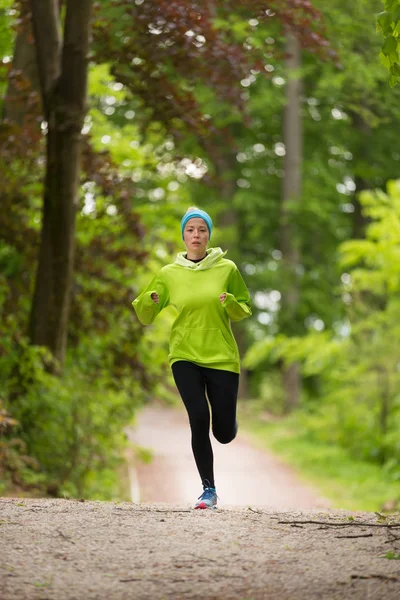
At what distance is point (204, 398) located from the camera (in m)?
6.47

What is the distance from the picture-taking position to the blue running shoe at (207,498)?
6.55m

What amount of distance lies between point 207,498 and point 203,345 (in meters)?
1.03

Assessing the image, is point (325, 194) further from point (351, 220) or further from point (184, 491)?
point (184, 491)

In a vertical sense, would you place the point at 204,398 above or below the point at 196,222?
below

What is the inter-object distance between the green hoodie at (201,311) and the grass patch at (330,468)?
7.71 m

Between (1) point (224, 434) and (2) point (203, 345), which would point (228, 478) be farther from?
(2) point (203, 345)

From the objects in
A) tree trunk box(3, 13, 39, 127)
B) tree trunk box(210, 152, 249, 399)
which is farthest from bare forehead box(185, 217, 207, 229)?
tree trunk box(210, 152, 249, 399)

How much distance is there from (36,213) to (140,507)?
6.97m

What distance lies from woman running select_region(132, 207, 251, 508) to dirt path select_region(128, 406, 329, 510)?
4928 millimetres

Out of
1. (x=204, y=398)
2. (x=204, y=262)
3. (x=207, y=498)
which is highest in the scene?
(x=204, y=262)

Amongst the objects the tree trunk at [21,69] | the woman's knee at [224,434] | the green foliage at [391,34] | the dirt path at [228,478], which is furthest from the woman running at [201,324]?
the tree trunk at [21,69]

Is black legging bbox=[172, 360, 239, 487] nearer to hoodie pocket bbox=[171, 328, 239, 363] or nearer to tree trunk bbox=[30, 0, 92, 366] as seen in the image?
hoodie pocket bbox=[171, 328, 239, 363]

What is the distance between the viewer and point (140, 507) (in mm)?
6516

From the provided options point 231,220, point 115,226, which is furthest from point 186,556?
point 231,220
